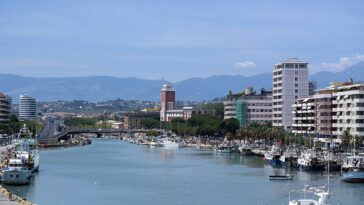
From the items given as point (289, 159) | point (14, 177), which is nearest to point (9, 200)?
point (14, 177)

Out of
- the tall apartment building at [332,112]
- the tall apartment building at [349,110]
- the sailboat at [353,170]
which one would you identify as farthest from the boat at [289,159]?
the sailboat at [353,170]

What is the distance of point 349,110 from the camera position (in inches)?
4313

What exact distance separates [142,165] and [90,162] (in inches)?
350

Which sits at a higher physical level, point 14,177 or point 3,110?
point 3,110

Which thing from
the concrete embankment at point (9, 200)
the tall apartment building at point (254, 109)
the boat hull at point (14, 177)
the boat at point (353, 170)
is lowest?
the concrete embankment at point (9, 200)

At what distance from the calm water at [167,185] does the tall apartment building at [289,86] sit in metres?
50.6

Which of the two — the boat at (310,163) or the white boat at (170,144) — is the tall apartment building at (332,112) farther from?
the white boat at (170,144)

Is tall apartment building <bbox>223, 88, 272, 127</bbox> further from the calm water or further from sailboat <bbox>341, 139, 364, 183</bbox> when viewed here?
sailboat <bbox>341, 139, 364, 183</bbox>

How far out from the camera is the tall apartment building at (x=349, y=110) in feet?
349

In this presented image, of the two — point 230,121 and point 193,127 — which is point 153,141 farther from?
point 230,121

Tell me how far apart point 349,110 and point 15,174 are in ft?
180

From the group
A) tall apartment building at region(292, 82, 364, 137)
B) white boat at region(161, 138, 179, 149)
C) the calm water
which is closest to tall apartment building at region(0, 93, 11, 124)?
white boat at region(161, 138, 179, 149)

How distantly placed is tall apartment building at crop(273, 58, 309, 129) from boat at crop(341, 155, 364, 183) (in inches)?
2918

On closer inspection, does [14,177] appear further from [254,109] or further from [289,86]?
[254,109]
